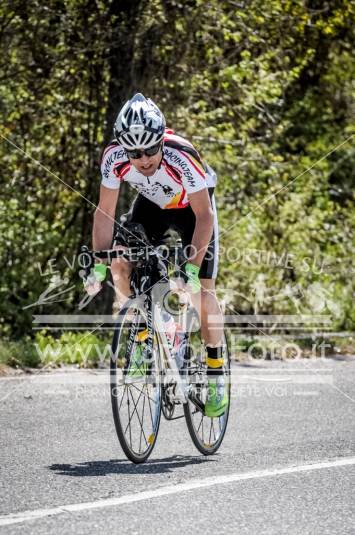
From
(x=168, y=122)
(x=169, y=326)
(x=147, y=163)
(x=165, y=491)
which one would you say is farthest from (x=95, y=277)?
(x=168, y=122)

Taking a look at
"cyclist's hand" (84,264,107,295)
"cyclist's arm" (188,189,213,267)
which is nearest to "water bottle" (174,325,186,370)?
"cyclist's arm" (188,189,213,267)

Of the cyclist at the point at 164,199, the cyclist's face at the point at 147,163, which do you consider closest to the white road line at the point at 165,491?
the cyclist at the point at 164,199

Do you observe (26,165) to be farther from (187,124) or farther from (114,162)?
(114,162)

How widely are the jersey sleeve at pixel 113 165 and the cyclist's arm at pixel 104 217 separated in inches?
1.8

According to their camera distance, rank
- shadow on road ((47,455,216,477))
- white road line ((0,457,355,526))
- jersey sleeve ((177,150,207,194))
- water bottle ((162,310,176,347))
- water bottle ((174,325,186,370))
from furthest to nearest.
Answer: water bottle ((174,325,186,370)) → water bottle ((162,310,176,347)) → jersey sleeve ((177,150,207,194)) → shadow on road ((47,455,216,477)) → white road line ((0,457,355,526))

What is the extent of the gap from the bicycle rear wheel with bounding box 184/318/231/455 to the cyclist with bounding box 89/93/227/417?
5 cm

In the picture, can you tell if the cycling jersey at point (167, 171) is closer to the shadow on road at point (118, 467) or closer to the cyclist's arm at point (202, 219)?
the cyclist's arm at point (202, 219)

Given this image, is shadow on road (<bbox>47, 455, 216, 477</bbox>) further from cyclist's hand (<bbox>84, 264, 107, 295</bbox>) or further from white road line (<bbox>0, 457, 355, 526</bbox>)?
cyclist's hand (<bbox>84, 264, 107, 295</bbox>)

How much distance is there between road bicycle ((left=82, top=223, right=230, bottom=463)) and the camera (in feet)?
18.3

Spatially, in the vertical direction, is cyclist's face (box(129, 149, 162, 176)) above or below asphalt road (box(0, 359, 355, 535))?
above

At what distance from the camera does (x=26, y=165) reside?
11.3 metres

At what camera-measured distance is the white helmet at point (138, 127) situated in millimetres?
5523

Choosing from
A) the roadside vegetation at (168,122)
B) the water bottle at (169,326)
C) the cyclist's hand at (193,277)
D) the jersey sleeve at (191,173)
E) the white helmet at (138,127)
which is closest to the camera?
the white helmet at (138,127)

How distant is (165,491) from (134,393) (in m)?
0.89
